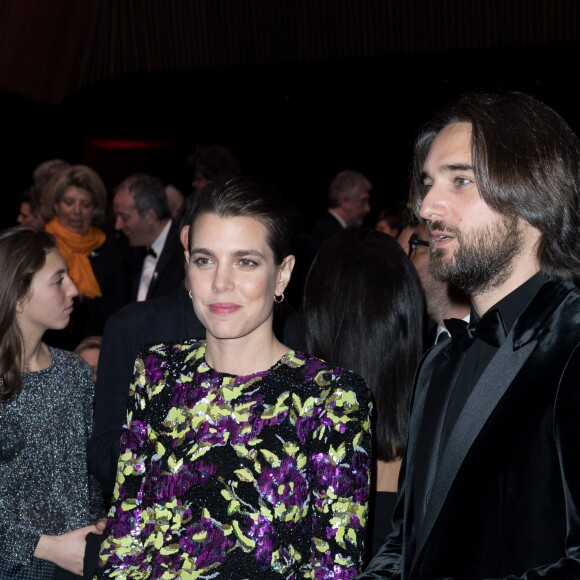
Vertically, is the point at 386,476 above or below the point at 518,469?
below

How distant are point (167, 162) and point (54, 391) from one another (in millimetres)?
8118

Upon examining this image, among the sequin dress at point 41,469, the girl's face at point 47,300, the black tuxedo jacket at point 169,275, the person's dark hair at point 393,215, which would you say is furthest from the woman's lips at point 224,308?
the person's dark hair at point 393,215

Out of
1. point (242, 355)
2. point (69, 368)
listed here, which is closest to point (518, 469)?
point (242, 355)

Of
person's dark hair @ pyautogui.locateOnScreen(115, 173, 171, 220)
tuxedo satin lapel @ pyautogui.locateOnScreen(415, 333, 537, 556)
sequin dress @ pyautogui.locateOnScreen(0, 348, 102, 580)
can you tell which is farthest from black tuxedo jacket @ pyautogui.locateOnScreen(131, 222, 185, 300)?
tuxedo satin lapel @ pyautogui.locateOnScreen(415, 333, 537, 556)

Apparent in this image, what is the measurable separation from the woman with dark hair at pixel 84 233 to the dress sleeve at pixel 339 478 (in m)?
3.73

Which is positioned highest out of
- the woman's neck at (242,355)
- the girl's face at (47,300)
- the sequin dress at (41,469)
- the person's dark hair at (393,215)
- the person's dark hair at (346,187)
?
the person's dark hair at (346,187)

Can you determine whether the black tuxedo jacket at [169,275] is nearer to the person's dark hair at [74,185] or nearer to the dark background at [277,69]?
the person's dark hair at [74,185]

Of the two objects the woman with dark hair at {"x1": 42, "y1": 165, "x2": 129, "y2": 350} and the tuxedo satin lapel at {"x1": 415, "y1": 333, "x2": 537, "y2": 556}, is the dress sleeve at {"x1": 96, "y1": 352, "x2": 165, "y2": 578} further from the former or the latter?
the woman with dark hair at {"x1": 42, "y1": 165, "x2": 129, "y2": 350}

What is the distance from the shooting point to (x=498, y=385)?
1670 millimetres

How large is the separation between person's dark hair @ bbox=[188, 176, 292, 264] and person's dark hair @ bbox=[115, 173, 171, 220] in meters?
3.80

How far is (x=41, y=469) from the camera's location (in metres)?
3.00

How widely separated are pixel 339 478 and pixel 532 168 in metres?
0.78

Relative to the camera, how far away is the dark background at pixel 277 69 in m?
7.39

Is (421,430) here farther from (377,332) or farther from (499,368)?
(377,332)
